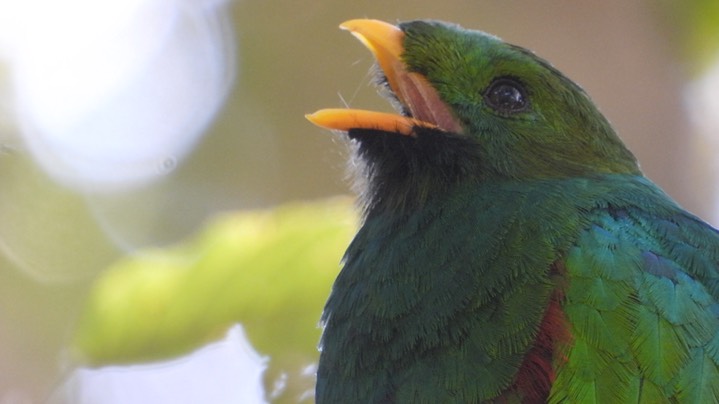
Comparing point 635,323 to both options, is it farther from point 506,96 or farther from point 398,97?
point 398,97

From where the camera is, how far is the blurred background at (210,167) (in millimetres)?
3689

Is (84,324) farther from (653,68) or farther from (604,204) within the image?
(653,68)

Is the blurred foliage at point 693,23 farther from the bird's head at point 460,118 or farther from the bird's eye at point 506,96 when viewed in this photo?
the bird's eye at point 506,96

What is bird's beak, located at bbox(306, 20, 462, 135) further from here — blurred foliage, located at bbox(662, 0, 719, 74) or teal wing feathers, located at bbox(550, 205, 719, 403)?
blurred foliage, located at bbox(662, 0, 719, 74)

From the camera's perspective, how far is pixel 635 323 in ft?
8.09

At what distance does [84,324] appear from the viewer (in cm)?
396

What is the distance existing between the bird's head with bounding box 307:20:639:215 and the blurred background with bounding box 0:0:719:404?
403 millimetres

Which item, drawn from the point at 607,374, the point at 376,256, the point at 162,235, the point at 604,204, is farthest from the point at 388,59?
the point at 162,235

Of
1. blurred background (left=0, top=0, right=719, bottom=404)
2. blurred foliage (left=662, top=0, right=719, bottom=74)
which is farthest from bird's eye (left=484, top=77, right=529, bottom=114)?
blurred foliage (left=662, top=0, right=719, bottom=74)

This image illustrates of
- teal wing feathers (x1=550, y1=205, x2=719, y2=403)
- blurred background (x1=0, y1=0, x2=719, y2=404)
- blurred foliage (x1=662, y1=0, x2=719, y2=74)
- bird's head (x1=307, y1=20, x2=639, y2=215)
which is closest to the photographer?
teal wing feathers (x1=550, y1=205, x2=719, y2=403)

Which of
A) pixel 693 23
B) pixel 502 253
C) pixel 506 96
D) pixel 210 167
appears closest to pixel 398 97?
pixel 506 96

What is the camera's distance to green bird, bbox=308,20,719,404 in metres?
2.44

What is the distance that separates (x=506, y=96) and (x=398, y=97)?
39cm

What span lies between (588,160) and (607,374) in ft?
3.88
